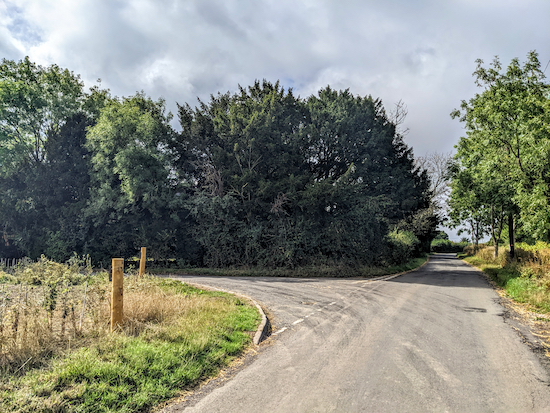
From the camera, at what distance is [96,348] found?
5.14 metres

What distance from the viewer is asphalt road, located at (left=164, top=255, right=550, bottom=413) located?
4.10m

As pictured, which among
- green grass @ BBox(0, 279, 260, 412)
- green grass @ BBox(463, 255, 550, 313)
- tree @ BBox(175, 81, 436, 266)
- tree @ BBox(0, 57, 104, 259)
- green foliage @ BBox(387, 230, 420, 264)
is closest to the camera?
green grass @ BBox(0, 279, 260, 412)

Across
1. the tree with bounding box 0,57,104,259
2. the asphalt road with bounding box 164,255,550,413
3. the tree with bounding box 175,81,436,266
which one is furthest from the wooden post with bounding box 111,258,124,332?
the tree with bounding box 0,57,104,259

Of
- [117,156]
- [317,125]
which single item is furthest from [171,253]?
[317,125]

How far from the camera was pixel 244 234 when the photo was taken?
74.5ft

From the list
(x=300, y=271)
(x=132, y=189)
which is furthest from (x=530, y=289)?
(x=132, y=189)

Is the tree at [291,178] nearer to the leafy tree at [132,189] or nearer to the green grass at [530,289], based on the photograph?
the leafy tree at [132,189]

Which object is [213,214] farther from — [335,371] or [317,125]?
[335,371]

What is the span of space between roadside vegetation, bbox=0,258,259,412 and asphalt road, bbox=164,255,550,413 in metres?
0.65

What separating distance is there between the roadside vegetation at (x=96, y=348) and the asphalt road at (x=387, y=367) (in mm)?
649

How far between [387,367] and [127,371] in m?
3.98

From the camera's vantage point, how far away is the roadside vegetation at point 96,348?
3.91 m

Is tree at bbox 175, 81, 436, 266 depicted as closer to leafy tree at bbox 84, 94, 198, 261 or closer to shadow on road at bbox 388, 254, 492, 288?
leafy tree at bbox 84, 94, 198, 261

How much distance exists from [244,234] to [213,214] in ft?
8.63
